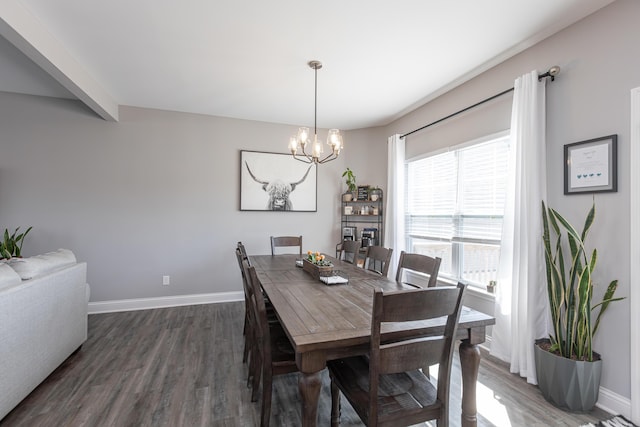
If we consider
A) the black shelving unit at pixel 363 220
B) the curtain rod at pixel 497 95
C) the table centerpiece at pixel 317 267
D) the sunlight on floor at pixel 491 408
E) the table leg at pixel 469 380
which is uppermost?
the curtain rod at pixel 497 95

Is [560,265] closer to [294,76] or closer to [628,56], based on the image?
[628,56]

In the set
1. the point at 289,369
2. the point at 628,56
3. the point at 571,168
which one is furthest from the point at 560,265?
the point at 289,369

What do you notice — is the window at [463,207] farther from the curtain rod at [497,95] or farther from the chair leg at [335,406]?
the chair leg at [335,406]

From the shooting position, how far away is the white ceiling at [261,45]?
207cm

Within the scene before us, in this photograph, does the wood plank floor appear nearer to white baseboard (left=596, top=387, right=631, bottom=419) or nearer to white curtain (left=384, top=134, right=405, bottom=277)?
white baseboard (left=596, top=387, right=631, bottom=419)

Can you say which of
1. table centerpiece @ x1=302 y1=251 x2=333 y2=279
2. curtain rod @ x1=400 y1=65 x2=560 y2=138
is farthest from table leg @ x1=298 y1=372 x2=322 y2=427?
curtain rod @ x1=400 y1=65 x2=560 y2=138

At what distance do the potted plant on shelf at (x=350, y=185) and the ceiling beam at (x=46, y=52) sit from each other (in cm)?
327

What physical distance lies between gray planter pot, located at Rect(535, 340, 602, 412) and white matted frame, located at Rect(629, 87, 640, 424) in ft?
0.54

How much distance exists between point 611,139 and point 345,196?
3.15 m

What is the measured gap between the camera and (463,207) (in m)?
3.19

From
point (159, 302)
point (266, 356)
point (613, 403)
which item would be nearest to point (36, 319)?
point (266, 356)

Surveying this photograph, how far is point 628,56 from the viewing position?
189 cm

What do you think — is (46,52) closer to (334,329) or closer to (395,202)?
(334,329)

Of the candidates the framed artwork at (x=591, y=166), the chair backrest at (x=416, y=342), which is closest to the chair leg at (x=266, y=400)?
A: the chair backrest at (x=416, y=342)
